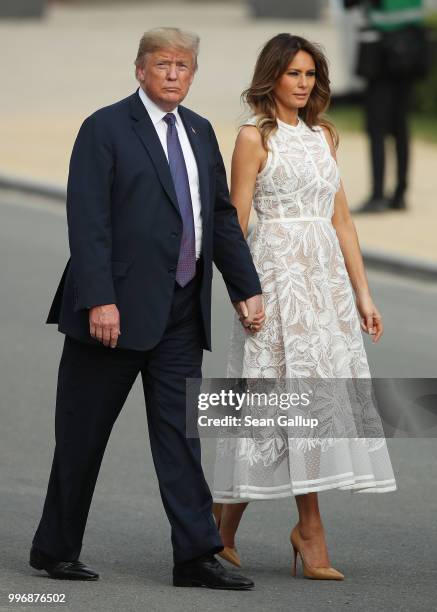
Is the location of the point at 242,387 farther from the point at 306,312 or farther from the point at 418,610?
the point at 418,610

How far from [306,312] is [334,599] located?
1.00 metres

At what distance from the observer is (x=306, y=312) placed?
5766 millimetres

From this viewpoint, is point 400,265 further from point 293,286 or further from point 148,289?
point 148,289

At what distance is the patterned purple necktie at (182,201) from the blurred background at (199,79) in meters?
3.02

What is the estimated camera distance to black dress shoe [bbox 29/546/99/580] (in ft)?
18.1

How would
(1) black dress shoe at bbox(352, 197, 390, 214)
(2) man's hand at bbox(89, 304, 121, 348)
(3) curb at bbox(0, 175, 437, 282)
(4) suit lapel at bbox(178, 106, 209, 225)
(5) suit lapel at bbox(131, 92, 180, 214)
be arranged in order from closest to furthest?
(2) man's hand at bbox(89, 304, 121, 348)
(5) suit lapel at bbox(131, 92, 180, 214)
(4) suit lapel at bbox(178, 106, 209, 225)
(3) curb at bbox(0, 175, 437, 282)
(1) black dress shoe at bbox(352, 197, 390, 214)

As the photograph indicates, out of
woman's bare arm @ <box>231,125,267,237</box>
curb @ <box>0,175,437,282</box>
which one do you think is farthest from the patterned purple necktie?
curb @ <box>0,175,437,282</box>

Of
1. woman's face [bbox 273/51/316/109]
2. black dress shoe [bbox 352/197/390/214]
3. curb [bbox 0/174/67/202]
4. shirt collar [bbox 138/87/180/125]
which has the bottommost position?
shirt collar [bbox 138/87/180/125]

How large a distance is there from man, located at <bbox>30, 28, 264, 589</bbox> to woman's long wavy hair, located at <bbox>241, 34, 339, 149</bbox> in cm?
33

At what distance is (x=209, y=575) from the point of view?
214 inches

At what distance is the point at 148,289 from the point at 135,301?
56 mm

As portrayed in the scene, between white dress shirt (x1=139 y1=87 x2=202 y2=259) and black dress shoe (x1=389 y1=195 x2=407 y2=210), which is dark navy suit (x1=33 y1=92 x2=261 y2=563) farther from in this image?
black dress shoe (x1=389 y1=195 x2=407 y2=210)

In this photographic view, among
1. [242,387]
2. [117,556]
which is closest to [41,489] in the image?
[117,556]

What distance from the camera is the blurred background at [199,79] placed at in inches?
587
